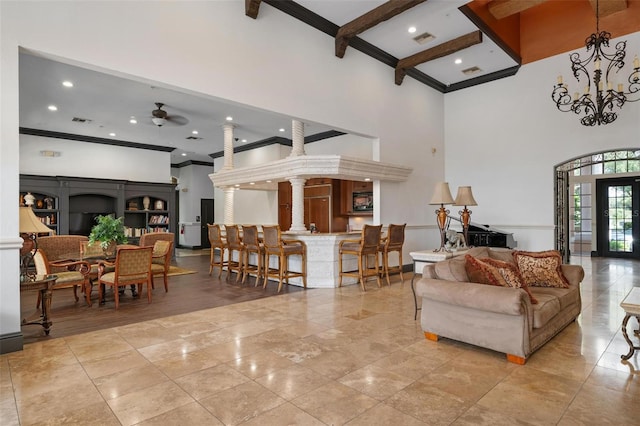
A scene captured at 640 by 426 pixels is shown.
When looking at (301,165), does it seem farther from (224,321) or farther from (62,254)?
(62,254)

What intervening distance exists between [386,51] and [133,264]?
607cm

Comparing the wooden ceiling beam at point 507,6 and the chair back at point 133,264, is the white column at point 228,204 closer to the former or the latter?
the chair back at point 133,264

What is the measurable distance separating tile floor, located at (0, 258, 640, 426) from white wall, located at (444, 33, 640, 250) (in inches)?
155

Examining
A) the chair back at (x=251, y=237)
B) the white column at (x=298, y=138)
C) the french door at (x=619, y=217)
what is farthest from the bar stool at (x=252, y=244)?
the french door at (x=619, y=217)

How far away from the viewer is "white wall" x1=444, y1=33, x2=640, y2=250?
6.99 m

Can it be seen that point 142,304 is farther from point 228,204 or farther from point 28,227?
point 228,204

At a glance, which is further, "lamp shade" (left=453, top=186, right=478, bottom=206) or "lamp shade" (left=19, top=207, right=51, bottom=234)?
"lamp shade" (left=453, top=186, right=478, bottom=206)

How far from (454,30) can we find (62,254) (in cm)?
849

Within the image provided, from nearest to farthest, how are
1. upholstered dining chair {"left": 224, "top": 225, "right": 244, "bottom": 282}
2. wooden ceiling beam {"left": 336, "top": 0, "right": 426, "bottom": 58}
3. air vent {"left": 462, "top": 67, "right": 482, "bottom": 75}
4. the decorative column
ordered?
wooden ceiling beam {"left": 336, "top": 0, "right": 426, "bottom": 58}
the decorative column
upholstered dining chair {"left": 224, "top": 225, "right": 244, "bottom": 282}
air vent {"left": 462, "top": 67, "right": 482, "bottom": 75}

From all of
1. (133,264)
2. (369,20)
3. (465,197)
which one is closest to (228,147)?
(133,264)

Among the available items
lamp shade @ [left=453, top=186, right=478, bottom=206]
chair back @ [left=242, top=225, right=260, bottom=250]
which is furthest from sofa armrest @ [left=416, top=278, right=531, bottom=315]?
chair back @ [left=242, top=225, right=260, bottom=250]

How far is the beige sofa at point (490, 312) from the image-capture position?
9.58 feet

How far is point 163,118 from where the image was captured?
732cm

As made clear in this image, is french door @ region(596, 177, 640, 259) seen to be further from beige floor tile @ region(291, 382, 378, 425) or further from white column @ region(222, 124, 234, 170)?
beige floor tile @ region(291, 382, 378, 425)
